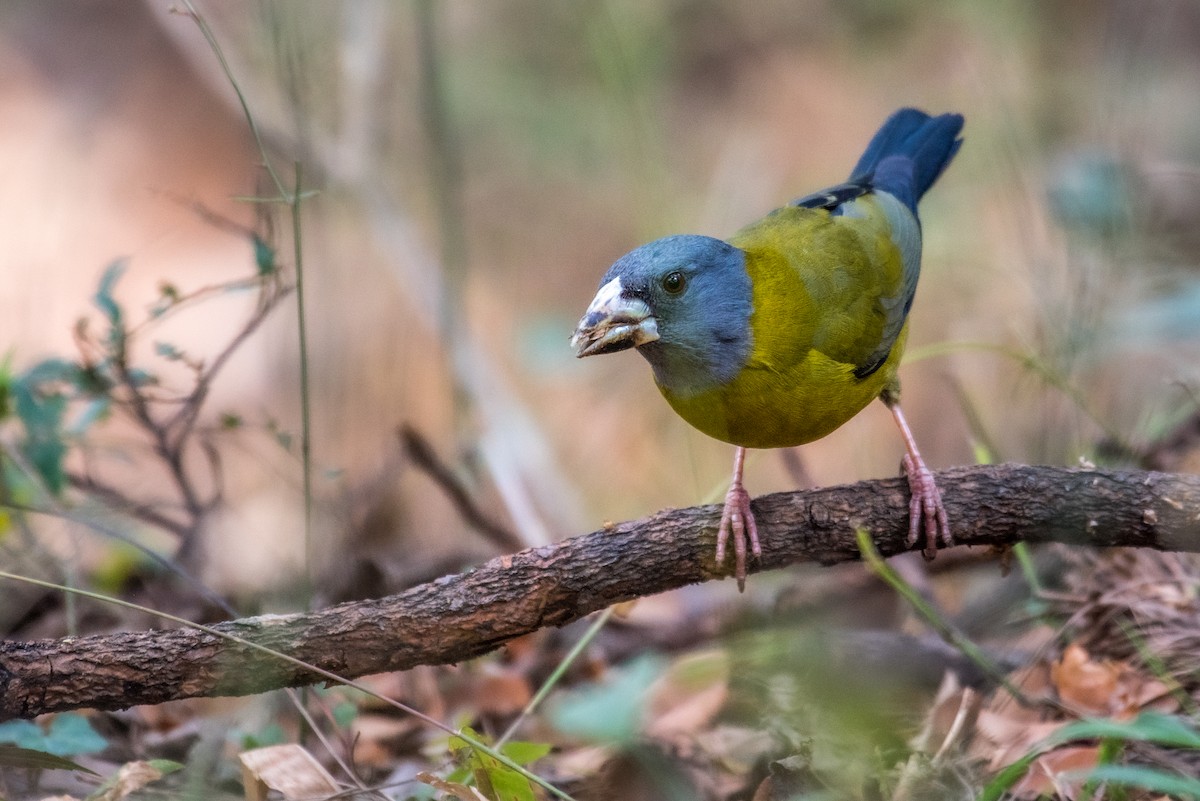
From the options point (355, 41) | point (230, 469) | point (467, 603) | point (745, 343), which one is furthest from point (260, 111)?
Result: point (467, 603)

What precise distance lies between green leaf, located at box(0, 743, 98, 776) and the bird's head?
1544mm

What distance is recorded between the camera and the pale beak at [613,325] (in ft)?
→ 9.73

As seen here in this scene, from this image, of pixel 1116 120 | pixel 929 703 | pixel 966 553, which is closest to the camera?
pixel 929 703

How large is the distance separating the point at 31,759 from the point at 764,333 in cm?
210

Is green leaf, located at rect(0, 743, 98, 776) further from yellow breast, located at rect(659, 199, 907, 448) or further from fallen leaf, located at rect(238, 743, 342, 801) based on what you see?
yellow breast, located at rect(659, 199, 907, 448)

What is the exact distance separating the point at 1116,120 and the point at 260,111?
4.90 meters

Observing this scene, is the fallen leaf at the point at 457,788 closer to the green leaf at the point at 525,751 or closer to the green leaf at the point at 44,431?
the green leaf at the point at 525,751

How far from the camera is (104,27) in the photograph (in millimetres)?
10375

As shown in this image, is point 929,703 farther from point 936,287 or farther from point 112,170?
point 112,170

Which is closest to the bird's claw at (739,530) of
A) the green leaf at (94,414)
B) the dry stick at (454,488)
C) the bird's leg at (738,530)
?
the bird's leg at (738,530)

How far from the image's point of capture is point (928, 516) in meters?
2.88

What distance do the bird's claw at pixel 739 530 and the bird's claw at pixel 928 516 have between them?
1.26 feet

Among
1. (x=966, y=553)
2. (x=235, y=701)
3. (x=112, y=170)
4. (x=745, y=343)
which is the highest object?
(x=112, y=170)

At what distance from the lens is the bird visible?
2.99 m
